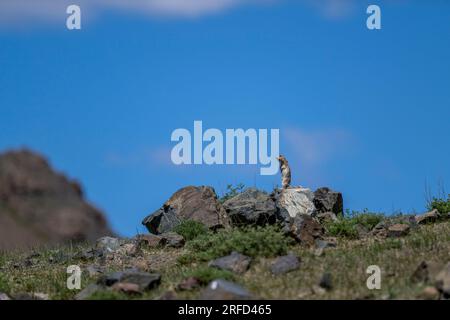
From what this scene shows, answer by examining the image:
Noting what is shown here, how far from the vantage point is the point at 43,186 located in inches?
915

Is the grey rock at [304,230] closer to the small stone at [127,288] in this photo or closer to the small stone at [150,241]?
the small stone at [150,241]

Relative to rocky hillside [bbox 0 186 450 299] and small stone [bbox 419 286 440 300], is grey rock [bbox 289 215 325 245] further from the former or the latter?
small stone [bbox 419 286 440 300]

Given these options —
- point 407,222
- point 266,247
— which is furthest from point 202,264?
point 407,222

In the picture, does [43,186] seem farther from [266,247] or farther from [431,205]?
[431,205]

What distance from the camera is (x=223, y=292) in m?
13.8

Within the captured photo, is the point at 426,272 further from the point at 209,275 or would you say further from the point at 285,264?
the point at 209,275

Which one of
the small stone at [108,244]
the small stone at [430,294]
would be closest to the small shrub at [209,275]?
the small stone at [430,294]

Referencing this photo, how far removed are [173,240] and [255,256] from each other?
451cm

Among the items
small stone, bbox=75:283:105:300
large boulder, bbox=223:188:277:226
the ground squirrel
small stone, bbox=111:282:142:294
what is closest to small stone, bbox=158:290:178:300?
small stone, bbox=111:282:142:294

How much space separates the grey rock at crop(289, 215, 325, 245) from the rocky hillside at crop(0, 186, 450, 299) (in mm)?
24

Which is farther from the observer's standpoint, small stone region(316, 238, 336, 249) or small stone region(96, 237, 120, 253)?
small stone region(96, 237, 120, 253)

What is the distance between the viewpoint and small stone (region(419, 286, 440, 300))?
13758 mm

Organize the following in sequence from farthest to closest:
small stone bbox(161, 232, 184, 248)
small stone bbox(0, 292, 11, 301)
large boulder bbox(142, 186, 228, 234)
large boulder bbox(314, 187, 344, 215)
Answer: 1. large boulder bbox(314, 187, 344, 215)
2. large boulder bbox(142, 186, 228, 234)
3. small stone bbox(161, 232, 184, 248)
4. small stone bbox(0, 292, 11, 301)
